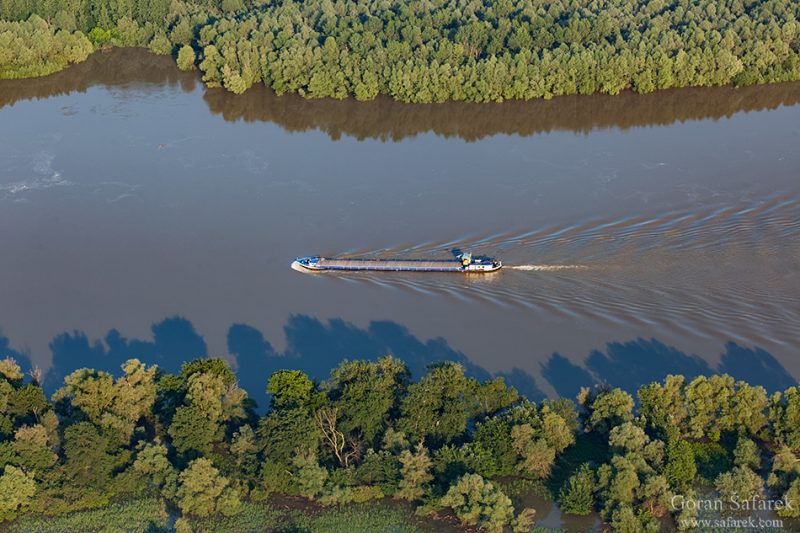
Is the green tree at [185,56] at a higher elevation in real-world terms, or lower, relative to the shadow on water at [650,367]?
higher

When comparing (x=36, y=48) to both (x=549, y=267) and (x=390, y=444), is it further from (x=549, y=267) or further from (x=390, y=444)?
(x=390, y=444)

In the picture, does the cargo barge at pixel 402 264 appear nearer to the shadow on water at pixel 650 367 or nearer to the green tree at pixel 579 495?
the shadow on water at pixel 650 367

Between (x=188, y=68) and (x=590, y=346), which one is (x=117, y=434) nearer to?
(x=590, y=346)

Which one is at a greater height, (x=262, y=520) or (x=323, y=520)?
(x=323, y=520)

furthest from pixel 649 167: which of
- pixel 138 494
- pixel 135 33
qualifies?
pixel 135 33

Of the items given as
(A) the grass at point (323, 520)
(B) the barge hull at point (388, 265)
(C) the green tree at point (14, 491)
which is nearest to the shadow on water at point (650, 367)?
(B) the barge hull at point (388, 265)

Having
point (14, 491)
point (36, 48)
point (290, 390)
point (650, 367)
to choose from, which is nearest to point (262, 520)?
point (290, 390)
